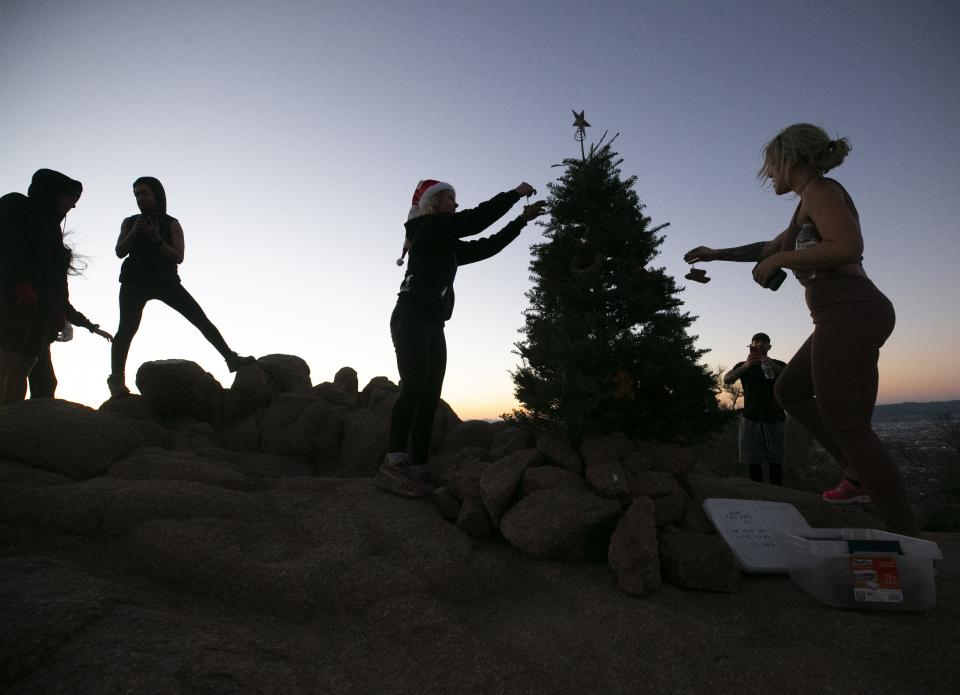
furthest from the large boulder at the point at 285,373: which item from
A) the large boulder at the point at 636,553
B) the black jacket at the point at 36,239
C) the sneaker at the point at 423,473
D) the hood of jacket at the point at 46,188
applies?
the large boulder at the point at 636,553

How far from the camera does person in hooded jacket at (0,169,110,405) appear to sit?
16.2 ft

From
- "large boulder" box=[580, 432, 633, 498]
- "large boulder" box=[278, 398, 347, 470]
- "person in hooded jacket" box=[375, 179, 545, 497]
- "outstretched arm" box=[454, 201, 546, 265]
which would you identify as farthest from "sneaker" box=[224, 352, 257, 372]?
"large boulder" box=[580, 432, 633, 498]

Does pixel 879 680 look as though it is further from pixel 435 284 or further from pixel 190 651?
pixel 435 284

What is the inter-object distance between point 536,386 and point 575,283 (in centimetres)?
111

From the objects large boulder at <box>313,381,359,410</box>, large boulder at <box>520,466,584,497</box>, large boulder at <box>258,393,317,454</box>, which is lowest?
large boulder at <box>520,466,584,497</box>

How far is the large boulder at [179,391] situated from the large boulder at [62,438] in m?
1.63

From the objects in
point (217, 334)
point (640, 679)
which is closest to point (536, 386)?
point (640, 679)

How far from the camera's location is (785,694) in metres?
2.10

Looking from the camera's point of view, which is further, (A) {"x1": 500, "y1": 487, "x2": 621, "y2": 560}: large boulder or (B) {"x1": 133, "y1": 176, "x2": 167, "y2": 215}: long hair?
(B) {"x1": 133, "y1": 176, "x2": 167, "y2": 215}: long hair

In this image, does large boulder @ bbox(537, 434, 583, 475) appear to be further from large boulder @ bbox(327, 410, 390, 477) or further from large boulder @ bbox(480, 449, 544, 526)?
large boulder @ bbox(327, 410, 390, 477)

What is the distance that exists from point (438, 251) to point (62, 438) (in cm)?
384

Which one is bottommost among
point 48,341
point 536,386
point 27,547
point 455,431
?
point 27,547

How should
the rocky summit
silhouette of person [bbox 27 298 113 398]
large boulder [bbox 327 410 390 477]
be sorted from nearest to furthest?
the rocky summit
silhouette of person [bbox 27 298 113 398]
large boulder [bbox 327 410 390 477]

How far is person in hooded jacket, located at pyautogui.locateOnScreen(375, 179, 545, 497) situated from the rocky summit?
352 millimetres
